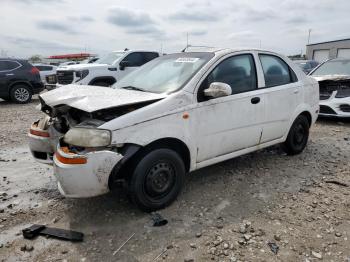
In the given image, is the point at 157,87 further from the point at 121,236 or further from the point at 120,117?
the point at 121,236

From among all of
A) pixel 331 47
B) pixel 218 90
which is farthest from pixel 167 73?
pixel 331 47

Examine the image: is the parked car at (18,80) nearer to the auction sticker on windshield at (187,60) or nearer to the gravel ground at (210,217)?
the gravel ground at (210,217)

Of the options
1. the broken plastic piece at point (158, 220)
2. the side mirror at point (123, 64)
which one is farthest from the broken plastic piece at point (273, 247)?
the side mirror at point (123, 64)

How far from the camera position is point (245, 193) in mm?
3859

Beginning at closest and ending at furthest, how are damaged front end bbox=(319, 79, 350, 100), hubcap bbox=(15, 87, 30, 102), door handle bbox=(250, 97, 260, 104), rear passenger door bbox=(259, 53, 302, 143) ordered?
door handle bbox=(250, 97, 260, 104) → rear passenger door bbox=(259, 53, 302, 143) → damaged front end bbox=(319, 79, 350, 100) → hubcap bbox=(15, 87, 30, 102)

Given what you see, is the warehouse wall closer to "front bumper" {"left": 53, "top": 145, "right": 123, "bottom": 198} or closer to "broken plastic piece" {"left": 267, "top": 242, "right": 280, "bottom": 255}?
"broken plastic piece" {"left": 267, "top": 242, "right": 280, "bottom": 255}

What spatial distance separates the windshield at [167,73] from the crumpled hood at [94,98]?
27cm

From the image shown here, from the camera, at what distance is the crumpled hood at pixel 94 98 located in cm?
303

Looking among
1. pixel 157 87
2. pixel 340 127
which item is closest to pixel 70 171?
pixel 157 87

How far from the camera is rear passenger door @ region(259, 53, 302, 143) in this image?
4.36 metres

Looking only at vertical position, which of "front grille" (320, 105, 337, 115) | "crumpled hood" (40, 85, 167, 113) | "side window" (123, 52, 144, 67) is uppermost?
"side window" (123, 52, 144, 67)

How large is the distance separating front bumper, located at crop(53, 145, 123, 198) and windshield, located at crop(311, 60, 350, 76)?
→ 7308 millimetres

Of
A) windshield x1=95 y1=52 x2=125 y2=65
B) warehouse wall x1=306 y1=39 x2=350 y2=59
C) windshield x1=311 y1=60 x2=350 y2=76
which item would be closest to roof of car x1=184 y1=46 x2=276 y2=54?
windshield x1=311 y1=60 x2=350 y2=76

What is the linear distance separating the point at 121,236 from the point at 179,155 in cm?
106
